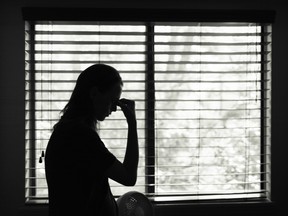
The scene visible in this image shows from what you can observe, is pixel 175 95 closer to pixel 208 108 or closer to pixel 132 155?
pixel 208 108

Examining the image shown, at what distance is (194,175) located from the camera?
2.23m

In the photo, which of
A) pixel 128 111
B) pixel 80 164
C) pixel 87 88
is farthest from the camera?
pixel 128 111

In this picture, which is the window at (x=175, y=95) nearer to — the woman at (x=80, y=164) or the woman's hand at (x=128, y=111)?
the woman's hand at (x=128, y=111)

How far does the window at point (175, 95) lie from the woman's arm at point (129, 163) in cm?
76

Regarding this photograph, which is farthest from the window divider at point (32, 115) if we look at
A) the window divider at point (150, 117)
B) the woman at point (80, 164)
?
the woman at point (80, 164)

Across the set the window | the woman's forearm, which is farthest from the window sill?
the woman's forearm

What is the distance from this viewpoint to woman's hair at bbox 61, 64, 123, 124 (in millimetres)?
1294

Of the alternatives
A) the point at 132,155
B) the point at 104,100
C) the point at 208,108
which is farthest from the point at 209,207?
the point at 104,100

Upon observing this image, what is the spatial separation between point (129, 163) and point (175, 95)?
1024 millimetres

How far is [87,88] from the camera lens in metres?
1.30

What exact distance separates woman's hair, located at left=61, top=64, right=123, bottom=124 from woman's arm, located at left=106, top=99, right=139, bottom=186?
195mm

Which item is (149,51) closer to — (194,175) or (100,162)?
(194,175)

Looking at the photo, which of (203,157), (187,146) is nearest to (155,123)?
(187,146)

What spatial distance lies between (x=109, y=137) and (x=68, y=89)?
1.39 ft
